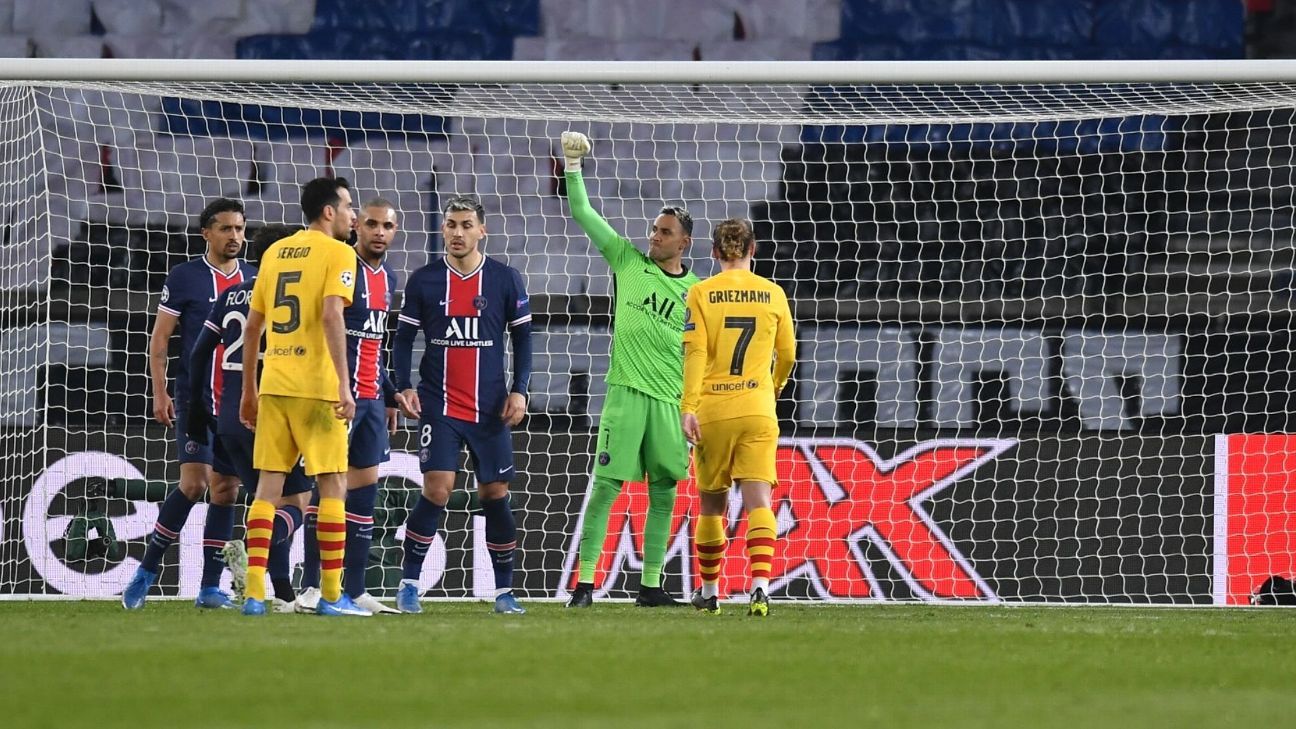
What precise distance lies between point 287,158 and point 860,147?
359cm

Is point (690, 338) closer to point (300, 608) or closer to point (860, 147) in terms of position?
point (300, 608)

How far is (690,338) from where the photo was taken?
619 centimetres

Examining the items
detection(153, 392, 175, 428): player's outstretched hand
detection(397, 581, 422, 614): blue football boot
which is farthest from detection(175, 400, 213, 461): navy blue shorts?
detection(397, 581, 422, 614): blue football boot

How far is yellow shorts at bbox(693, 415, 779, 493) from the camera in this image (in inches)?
245

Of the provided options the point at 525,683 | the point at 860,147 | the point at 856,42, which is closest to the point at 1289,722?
the point at 525,683

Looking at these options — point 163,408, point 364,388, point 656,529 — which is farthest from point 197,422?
point 656,529

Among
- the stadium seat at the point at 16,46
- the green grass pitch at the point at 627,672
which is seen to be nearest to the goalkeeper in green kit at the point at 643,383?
the green grass pitch at the point at 627,672

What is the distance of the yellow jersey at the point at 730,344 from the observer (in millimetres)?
6180

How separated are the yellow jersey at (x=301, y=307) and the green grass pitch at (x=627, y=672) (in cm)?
74

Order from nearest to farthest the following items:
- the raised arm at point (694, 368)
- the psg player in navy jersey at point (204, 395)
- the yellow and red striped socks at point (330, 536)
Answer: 1. the yellow and red striped socks at point (330, 536)
2. the raised arm at point (694, 368)
3. the psg player in navy jersey at point (204, 395)

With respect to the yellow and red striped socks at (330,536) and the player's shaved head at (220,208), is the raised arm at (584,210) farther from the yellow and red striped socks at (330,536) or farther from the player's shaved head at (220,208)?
the yellow and red striped socks at (330,536)

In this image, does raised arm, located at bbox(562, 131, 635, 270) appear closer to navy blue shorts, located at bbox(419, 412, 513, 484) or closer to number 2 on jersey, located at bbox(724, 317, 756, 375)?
number 2 on jersey, located at bbox(724, 317, 756, 375)

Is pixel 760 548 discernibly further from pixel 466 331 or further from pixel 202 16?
pixel 202 16

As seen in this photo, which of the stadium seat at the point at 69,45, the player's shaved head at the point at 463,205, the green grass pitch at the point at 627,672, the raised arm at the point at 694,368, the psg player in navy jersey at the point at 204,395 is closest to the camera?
the green grass pitch at the point at 627,672
